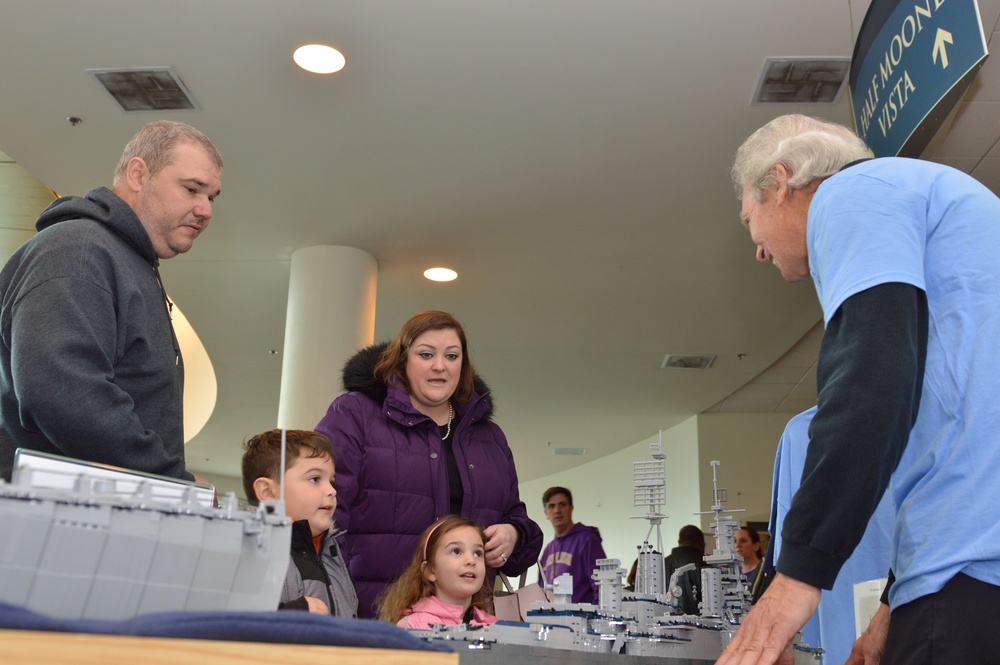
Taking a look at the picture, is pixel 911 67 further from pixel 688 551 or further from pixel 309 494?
pixel 688 551

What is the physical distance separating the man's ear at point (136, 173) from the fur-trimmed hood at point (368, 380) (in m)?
1.30

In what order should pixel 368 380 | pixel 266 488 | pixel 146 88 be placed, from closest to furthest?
pixel 266 488 < pixel 368 380 < pixel 146 88

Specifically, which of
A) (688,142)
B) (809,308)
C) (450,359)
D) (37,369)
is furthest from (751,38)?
(809,308)

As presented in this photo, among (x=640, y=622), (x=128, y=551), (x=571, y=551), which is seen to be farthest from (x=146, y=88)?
(x=571, y=551)

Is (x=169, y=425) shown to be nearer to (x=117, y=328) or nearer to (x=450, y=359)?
(x=117, y=328)

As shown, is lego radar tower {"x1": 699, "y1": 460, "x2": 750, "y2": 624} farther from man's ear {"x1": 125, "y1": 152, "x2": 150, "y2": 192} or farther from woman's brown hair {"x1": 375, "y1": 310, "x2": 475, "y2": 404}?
man's ear {"x1": 125, "y1": 152, "x2": 150, "y2": 192}

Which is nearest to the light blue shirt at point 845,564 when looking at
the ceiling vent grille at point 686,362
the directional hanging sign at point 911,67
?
the directional hanging sign at point 911,67

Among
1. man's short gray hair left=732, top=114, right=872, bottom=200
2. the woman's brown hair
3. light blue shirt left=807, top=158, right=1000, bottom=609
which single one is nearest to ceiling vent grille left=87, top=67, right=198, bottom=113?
the woman's brown hair

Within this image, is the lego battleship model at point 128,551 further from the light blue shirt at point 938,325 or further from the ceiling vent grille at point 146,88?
the ceiling vent grille at point 146,88

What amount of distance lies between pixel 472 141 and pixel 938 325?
4449mm

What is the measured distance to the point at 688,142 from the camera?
5.67 m

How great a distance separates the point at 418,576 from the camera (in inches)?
121

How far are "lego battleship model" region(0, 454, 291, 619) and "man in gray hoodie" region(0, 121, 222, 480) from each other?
954 millimetres

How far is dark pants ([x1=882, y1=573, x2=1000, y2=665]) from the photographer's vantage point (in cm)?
134
